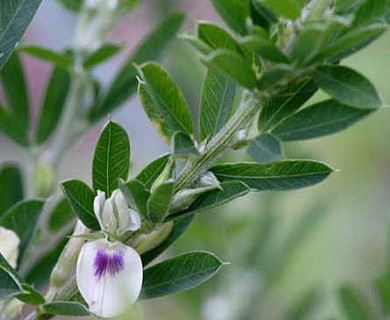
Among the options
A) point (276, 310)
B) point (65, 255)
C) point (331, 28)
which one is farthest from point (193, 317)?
point (331, 28)

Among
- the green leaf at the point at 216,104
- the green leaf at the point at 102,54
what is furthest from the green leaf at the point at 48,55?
the green leaf at the point at 216,104

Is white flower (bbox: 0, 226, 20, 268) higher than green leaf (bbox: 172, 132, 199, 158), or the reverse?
green leaf (bbox: 172, 132, 199, 158)

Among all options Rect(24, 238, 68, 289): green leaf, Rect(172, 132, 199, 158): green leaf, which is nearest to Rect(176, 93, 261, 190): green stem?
Rect(172, 132, 199, 158): green leaf

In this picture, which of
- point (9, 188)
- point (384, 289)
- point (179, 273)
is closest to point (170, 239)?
point (179, 273)

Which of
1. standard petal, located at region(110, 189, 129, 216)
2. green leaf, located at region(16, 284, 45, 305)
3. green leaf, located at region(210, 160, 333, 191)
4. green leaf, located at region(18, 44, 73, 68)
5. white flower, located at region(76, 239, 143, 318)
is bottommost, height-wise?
green leaf, located at region(16, 284, 45, 305)

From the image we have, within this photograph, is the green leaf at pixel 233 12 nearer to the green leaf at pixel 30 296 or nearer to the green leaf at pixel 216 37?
the green leaf at pixel 216 37

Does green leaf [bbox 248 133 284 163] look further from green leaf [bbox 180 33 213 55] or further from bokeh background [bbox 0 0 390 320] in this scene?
bokeh background [bbox 0 0 390 320]

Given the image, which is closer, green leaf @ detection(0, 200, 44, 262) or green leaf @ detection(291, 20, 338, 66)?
green leaf @ detection(291, 20, 338, 66)

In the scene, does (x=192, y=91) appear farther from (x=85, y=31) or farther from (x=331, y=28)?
(x=331, y=28)
